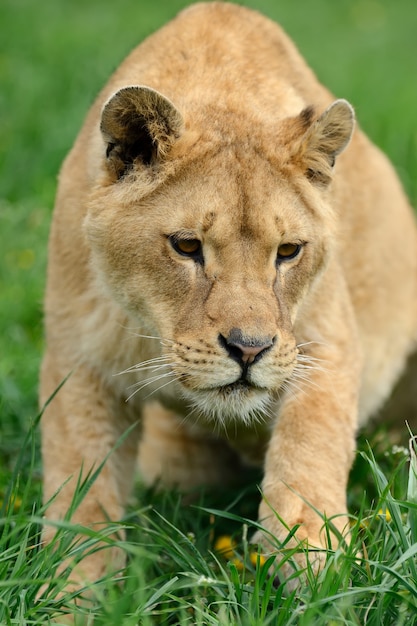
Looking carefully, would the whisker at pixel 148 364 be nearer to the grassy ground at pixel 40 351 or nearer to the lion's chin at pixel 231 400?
the lion's chin at pixel 231 400

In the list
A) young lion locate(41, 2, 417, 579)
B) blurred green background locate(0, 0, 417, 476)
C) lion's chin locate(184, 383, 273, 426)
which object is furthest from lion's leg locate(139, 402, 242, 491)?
lion's chin locate(184, 383, 273, 426)

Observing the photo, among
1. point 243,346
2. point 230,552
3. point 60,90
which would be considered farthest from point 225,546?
point 60,90

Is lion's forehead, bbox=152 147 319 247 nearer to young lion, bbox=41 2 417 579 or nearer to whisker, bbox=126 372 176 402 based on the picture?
young lion, bbox=41 2 417 579

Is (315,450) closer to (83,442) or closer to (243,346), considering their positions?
(243,346)

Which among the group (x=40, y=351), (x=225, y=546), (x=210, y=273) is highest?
(x=210, y=273)

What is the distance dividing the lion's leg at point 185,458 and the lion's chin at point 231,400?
1569 millimetres

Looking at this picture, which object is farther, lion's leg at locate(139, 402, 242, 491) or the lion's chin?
lion's leg at locate(139, 402, 242, 491)

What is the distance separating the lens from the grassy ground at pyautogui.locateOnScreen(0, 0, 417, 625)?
3.38m

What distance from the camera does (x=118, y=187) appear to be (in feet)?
13.5

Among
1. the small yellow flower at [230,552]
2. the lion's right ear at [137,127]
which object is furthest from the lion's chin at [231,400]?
the lion's right ear at [137,127]

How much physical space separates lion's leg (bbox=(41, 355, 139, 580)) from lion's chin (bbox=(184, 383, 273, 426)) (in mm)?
547

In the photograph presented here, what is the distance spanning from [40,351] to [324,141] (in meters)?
2.58

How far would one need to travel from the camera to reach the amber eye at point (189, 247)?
3.94 metres

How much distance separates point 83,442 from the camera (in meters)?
4.57
